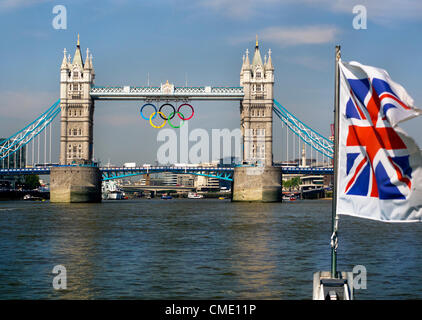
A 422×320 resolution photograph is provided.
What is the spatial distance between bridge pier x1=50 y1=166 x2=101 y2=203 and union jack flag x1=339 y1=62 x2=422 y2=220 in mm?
73494

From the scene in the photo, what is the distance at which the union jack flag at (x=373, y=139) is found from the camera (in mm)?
7305

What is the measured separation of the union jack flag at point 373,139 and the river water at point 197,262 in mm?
6147

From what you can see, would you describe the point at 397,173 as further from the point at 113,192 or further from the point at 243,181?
the point at 113,192

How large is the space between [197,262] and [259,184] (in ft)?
207

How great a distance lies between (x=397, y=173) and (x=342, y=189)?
27.2 inches

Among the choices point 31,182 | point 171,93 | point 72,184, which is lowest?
point 31,182

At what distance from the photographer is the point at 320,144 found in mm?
94500

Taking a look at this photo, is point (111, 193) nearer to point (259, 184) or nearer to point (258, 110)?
point (258, 110)

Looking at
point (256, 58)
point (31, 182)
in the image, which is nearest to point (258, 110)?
point (256, 58)

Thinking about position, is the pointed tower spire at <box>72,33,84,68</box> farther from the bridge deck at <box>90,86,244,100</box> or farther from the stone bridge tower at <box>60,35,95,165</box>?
the bridge deck at <box>90,86,244,100</box>

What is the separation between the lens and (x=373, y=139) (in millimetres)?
7488

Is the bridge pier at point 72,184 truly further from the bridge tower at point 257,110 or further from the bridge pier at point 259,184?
the bridge tower at point 257,110

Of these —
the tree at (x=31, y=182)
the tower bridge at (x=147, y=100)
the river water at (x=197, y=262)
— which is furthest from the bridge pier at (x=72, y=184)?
the tree at (x=31, y=182)

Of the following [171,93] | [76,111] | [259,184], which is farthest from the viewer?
[76,111]
